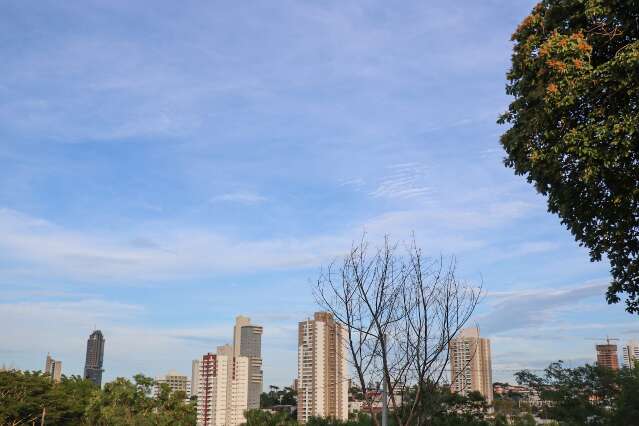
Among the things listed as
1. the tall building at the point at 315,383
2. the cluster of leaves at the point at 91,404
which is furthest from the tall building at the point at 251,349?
the cluster of leaves at the point at 91,404

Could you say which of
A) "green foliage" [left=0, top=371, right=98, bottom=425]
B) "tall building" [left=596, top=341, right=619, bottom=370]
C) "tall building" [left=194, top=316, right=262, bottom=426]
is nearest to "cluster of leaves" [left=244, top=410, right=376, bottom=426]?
"tall building" [left=194, top=316, right=262, bottom=426]

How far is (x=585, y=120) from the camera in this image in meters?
7.80

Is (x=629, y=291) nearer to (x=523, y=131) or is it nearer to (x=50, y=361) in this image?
(x=523, y=131)

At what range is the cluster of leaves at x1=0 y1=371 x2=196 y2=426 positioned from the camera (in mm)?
29891

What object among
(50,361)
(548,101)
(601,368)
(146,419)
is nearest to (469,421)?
(601,368)

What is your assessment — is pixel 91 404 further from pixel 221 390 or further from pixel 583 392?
pixel 583 392

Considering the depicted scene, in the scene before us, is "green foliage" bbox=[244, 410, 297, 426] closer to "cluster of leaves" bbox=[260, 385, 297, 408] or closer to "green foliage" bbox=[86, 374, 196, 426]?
"green foliage" bbox=[86, 374, 196, 426]

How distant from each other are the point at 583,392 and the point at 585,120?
29.1 meters

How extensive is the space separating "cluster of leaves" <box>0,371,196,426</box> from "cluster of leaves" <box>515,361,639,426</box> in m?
19.9

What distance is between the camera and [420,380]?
7.41 metres

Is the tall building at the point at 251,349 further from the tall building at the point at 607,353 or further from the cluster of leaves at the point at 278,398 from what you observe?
the tall building at the point at 607,353

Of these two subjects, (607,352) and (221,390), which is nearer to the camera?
(221,390)

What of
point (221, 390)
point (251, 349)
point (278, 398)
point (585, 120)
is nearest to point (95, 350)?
point (278, 398)

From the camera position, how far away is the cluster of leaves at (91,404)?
98.1ft
